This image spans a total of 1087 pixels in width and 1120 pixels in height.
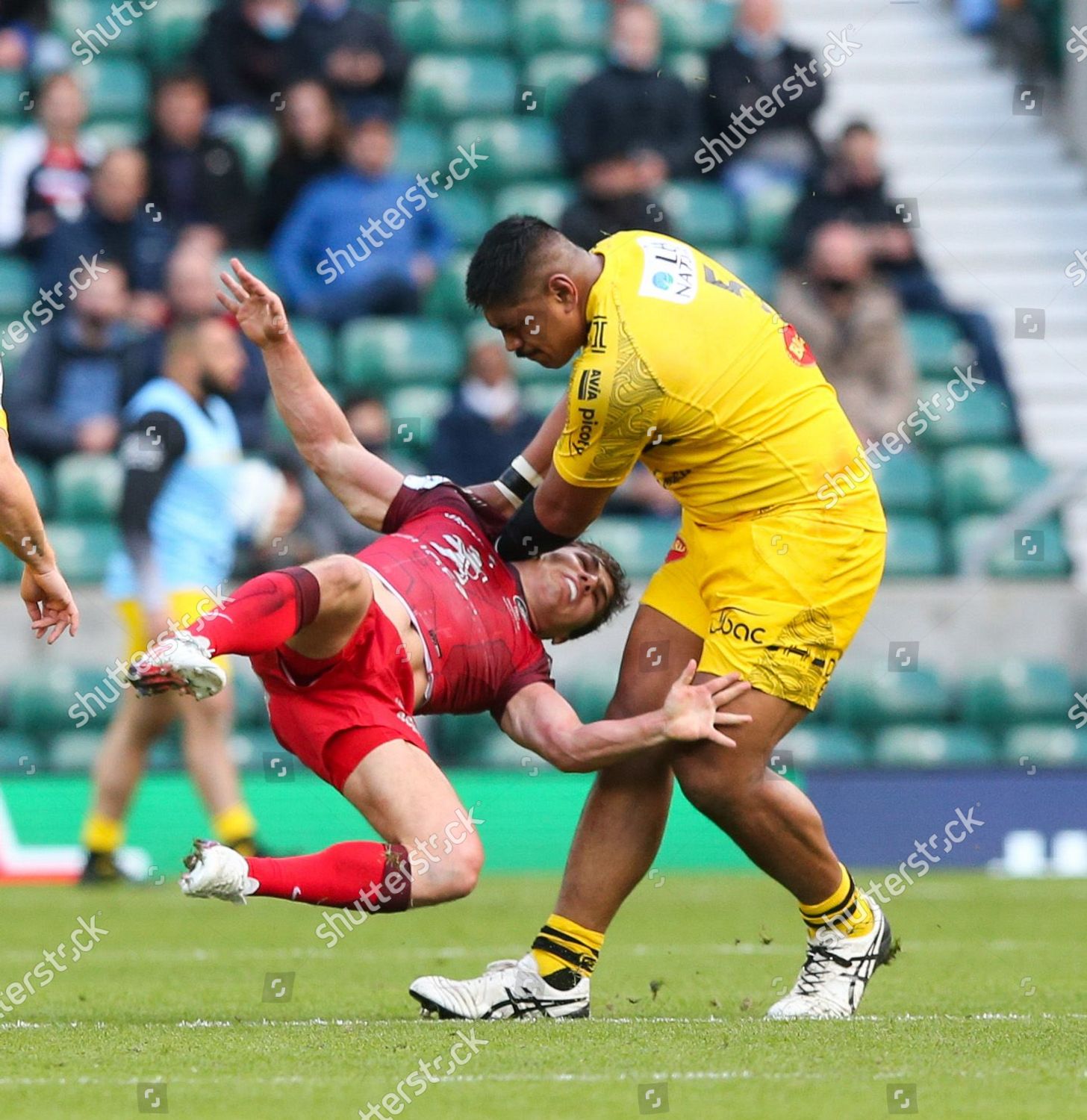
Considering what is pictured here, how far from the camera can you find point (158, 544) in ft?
31.9

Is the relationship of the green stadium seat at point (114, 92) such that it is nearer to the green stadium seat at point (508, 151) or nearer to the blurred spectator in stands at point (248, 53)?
the blurred spectator in stands at point (248, 53)

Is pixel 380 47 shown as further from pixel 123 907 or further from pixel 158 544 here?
Result: pixel 123 907

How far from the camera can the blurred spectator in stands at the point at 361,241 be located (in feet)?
40.4

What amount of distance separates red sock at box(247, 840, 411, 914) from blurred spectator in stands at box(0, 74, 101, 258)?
7742 millimetres

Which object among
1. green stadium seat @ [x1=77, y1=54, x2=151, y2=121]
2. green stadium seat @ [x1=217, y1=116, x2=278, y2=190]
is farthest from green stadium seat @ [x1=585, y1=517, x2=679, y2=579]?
green stadium seat @ [x1=77, y1=54, x2=151, y2=121]

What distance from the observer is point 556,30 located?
1442 cm

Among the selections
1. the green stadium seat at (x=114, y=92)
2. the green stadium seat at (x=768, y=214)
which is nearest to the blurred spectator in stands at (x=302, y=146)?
the green stadium seat at (x=114, y=92)

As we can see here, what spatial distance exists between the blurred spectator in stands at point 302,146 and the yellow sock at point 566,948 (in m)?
7.68

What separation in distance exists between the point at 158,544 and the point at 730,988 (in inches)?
169

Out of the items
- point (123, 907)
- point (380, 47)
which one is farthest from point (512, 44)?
point (123, 907)

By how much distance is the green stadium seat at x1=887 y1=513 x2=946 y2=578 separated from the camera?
11.9 metres

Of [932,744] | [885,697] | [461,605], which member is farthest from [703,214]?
[461,605]

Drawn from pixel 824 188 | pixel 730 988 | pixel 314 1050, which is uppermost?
pixel 824 188

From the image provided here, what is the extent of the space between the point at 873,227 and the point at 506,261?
304 inches
